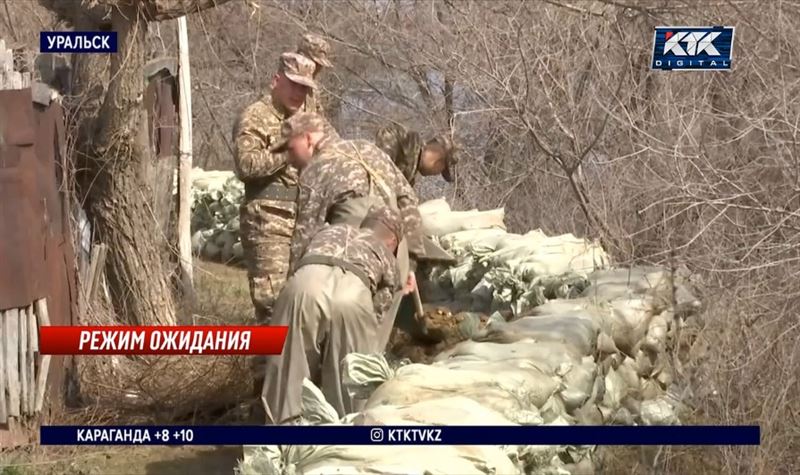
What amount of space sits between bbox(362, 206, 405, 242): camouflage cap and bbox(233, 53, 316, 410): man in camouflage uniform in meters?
1.73

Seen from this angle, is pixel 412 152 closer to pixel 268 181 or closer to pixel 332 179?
pixel 268 181

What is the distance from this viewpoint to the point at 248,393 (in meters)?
8.02

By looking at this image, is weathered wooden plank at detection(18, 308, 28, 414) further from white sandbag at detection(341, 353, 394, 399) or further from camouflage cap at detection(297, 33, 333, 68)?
camouflage cap at detection(297, 33, 333, 68)

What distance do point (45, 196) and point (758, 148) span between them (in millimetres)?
3801

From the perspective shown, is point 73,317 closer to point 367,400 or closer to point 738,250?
point 367,400

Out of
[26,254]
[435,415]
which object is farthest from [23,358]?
[435,415]

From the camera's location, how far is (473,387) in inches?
209

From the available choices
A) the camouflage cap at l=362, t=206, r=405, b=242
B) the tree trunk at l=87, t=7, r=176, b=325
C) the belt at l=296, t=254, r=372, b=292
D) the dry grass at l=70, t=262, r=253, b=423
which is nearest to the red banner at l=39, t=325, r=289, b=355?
the belt at l=296, t=254, r=372, b=292

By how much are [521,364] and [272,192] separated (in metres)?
2.93

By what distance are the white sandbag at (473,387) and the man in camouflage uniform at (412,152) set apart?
226 cm

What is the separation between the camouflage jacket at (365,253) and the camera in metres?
6.18

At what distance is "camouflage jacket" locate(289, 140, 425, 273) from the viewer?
6.71 meters

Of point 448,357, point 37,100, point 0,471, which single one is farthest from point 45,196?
point 448,357

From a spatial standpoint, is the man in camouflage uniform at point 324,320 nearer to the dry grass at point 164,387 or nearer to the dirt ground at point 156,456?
the dirt ground at point 156,456
